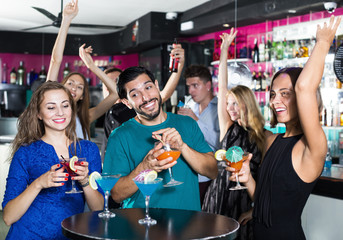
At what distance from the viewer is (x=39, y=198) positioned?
2498 mm

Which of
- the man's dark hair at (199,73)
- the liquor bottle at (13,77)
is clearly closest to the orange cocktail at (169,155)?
the man's dark hair at (199,73)

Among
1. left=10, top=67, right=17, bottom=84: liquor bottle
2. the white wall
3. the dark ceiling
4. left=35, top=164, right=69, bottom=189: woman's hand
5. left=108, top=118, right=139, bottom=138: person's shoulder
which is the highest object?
the dark ceiling

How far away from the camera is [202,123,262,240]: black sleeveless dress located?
11.6 feet

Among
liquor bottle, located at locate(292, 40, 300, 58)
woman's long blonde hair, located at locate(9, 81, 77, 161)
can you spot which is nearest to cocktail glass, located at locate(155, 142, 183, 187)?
woman's long blonde hair, located at locate(9, 81, 77, 161)

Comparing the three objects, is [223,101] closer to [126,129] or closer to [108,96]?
[108,96]

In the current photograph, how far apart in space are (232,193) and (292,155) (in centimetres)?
157

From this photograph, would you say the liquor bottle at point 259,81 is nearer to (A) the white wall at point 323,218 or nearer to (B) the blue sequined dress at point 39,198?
(A) the white wall at point 323,218

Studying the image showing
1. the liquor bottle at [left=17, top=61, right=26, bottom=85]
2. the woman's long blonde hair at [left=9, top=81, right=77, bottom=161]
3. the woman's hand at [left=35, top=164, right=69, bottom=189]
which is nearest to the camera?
the woman's hand at [left=35, top=164, right=69, bottom=189]

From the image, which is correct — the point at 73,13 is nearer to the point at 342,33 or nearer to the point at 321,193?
the point at 321,193

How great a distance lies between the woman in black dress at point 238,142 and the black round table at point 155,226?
145 cm

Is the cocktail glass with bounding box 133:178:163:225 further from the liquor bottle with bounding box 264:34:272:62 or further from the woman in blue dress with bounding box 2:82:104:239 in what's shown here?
the liquor bottle with bounding box 264:34:272:62

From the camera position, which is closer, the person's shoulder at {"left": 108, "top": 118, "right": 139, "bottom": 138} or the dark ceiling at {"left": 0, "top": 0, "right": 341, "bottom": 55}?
the person's shoulder at {"left": 108, "top": 118, "right": 139, "bottom": 138}

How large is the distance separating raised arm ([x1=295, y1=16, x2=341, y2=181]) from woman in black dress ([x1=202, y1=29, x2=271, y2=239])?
1479 millimetres

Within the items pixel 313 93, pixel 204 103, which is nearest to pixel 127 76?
pixel 313 93
